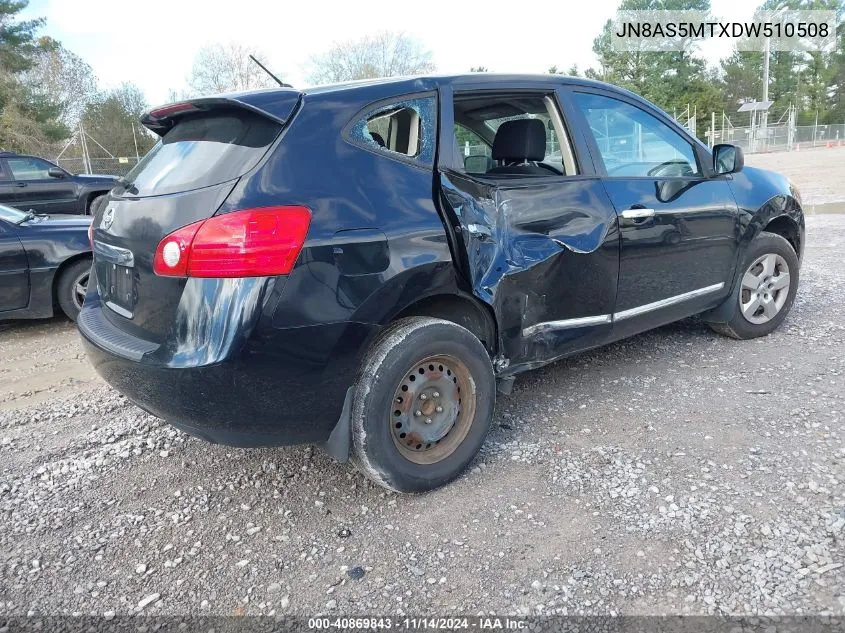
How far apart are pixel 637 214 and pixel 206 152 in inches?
87.9

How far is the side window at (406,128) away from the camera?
268 centimetres

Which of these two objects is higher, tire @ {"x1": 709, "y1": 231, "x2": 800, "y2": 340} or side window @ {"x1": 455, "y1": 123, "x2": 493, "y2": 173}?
side window @ {"x1": 455, "y1": 123, "x2": 493, "y2": 173}

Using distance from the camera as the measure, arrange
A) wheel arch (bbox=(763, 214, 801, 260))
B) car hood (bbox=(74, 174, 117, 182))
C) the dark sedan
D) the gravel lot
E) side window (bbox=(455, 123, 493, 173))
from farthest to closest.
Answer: car hood (bbox=(74, 174, 117, 182)) → the dark sedan → wheel arch (bbox=(763, 214, 801, 260)) → side window (bbox=(455, 123, 493, 173)) → the gravel lot

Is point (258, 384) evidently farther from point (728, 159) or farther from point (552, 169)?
point (728, 159)

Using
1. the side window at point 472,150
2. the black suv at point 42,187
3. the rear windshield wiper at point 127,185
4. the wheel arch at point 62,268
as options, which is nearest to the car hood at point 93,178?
the black suv at point 42,187

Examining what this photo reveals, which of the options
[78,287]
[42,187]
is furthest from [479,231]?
[42,187]

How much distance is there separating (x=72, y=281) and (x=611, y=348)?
4.62 metres

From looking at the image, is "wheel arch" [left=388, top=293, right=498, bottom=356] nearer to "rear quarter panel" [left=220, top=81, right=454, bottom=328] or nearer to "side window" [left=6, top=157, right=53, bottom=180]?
"rear quarter panel" [left=220, top=81, right=454, bottom=328]

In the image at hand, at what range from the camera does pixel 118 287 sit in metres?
2.69

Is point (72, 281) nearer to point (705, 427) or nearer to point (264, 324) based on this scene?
point (264, 324)

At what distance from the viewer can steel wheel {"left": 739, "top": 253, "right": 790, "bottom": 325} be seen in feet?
14.3

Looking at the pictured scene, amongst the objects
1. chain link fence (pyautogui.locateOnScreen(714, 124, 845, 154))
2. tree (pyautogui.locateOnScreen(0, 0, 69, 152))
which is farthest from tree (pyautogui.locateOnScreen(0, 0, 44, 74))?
chain link fence (pyautogui.locateOnScreen(714, 124, 845, 154))

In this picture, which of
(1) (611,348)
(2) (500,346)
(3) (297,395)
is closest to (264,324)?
(3) (297,395)

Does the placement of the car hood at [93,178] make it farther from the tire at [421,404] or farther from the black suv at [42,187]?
the tire at [421,404]
